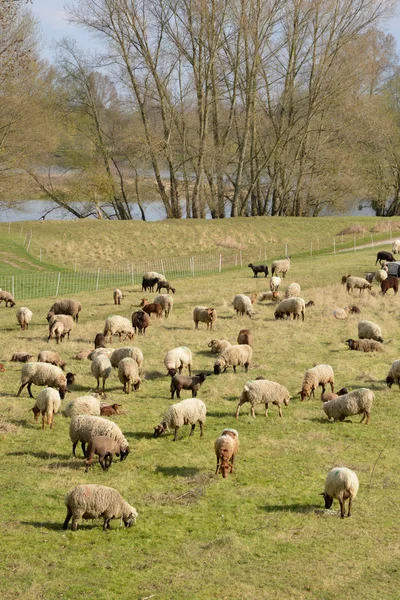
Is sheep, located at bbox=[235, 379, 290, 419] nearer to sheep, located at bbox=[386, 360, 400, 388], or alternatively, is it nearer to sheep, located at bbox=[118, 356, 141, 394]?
sheep, located at bbox=[118, 356, 141, 394]

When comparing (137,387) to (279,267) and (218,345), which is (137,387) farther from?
(279,267)

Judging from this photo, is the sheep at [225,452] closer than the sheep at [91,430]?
Yes

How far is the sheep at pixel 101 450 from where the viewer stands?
1470 cm

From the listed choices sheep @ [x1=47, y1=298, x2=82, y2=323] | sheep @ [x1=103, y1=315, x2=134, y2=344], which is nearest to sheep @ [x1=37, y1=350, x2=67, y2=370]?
sheep @ [x1=103, y1=315, x2=134, y2=344]

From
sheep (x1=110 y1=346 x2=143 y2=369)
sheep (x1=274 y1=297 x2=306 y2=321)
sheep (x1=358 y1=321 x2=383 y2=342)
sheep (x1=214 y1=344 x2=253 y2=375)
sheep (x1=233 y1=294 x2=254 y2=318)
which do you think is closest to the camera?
sheep (x1=110 y1=346 x2=143 y2=369)

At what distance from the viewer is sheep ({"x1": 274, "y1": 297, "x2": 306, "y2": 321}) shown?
100 feet

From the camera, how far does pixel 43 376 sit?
19.3m

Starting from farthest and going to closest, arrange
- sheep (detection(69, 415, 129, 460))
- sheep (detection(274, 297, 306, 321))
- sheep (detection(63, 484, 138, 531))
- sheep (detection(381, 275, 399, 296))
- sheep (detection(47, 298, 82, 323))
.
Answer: sheep (detection(381, 275, 399, 296)) → sheep (detection(274, 297, 306, 321)) → sheep (detection(47, 298, 82, 323)) → sheep (detection(69, 415, 129, 460)) → sheep (detection(63, 484, 138, 531))

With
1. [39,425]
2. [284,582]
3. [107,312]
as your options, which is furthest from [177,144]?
[284,582]

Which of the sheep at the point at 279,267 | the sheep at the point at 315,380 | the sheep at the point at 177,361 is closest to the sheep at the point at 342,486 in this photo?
the sheep at the point at 315,380

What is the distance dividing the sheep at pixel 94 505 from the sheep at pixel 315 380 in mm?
8733

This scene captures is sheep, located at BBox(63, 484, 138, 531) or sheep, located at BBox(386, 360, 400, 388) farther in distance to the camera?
sheep, located at BBox(386, 360, 400, 388)

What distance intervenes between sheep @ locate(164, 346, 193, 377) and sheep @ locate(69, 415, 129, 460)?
244 inches

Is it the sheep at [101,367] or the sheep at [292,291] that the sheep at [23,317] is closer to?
the sheep at [101,367]
